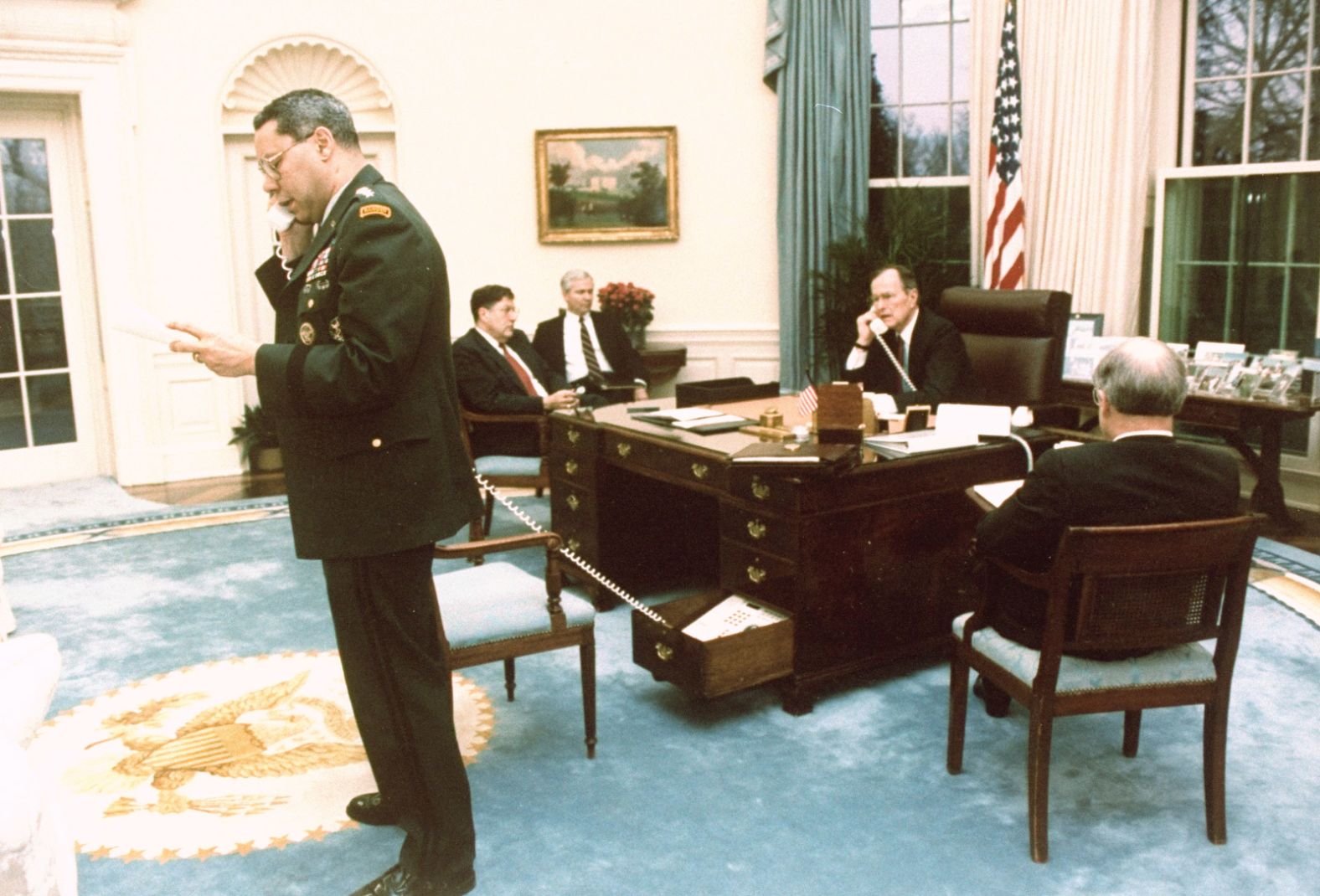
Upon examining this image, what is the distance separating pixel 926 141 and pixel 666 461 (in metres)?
4.10

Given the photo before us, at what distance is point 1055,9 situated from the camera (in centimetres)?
627

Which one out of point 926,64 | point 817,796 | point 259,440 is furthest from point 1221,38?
point 259,440

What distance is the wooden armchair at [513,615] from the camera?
3115mm

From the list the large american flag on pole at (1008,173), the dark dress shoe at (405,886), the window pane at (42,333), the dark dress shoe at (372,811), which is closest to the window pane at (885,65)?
the large american flag on pole at (1008,173)

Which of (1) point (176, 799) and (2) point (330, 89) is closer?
(1) point (176, 799)

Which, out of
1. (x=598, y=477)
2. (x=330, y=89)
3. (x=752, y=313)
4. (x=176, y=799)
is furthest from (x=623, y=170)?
(x=176, y=799)

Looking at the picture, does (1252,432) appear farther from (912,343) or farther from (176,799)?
(176,799)

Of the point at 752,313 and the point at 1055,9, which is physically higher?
the point at 1055,9

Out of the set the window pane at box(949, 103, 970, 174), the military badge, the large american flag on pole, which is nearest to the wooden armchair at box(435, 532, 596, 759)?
the military badge

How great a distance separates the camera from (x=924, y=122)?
7297mm

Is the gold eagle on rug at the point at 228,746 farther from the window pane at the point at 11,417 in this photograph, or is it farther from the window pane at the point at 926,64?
the window pane at the point at 926,64

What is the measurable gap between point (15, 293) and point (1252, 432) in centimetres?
715

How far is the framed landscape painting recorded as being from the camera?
24.8 feet

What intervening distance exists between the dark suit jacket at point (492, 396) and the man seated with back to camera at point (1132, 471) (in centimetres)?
304
